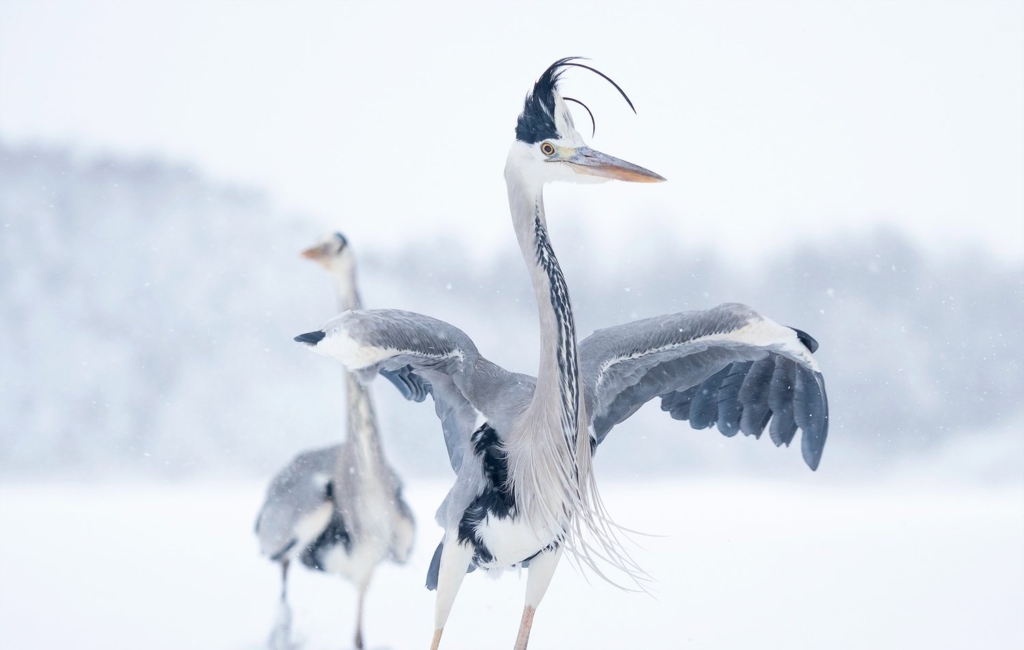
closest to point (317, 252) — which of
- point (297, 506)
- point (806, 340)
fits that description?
point (297, 506)

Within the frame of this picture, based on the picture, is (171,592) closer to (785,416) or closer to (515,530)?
(515,530)

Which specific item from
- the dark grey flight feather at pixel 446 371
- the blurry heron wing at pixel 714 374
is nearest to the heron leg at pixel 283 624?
the dark grey flight feather at pixel 446 371

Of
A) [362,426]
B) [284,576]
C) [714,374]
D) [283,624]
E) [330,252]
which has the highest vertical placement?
[330,252]

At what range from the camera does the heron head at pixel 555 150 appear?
5.90 ft

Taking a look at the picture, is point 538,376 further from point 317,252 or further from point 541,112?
point 317,252

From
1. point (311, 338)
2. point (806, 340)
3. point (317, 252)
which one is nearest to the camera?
point (311, 338)

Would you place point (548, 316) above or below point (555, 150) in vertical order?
below

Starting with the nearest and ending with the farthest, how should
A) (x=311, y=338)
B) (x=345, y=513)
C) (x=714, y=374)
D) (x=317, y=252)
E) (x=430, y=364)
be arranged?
(x=311, y=338) < (x=430, y=364) < (x=345, y=513) < (x=714, y=374) < (x=317, y=252)

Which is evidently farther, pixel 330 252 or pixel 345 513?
pixel 330 252

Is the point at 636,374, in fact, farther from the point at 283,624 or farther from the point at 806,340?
the point at 283,624

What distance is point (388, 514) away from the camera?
213 centimetres

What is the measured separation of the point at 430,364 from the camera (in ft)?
6.11

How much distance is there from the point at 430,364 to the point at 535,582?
52cm

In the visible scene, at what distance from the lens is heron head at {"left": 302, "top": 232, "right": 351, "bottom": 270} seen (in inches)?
93.6
